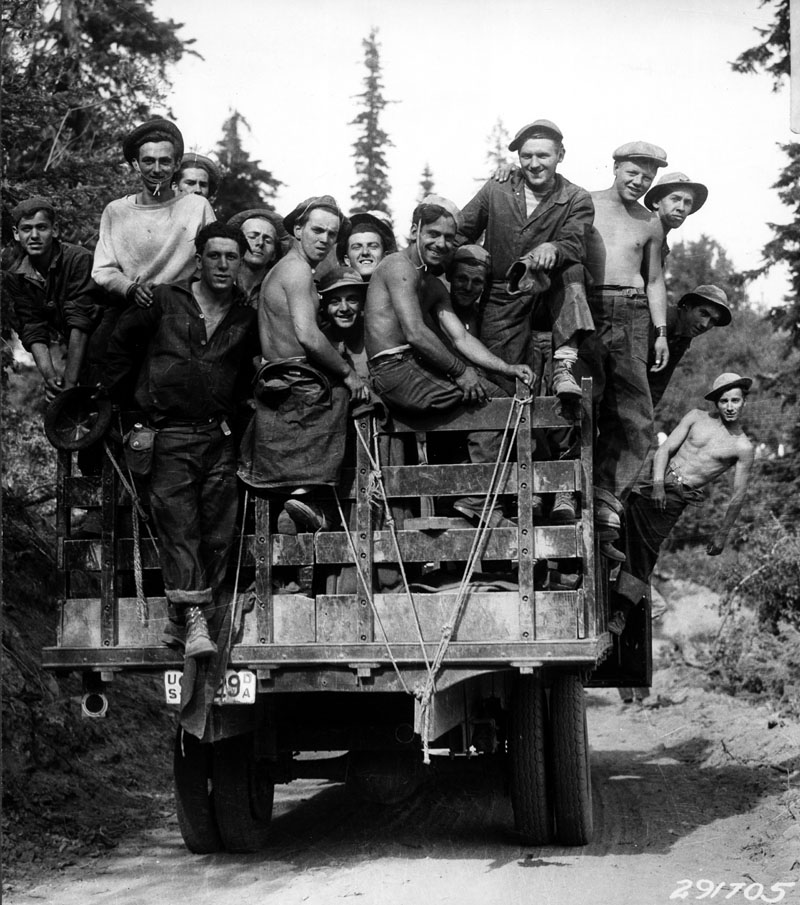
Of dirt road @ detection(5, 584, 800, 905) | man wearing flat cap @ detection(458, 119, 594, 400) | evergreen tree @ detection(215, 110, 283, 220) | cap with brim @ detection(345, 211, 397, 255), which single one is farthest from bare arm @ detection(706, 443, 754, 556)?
evergreen tree @ detection(215, 110, 283, 220)

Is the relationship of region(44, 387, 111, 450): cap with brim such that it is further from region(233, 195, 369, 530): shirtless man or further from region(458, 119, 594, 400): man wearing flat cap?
region(458, 119, 594, 400): man wearing flat cap

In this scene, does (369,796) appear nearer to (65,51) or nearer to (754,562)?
(754,562)

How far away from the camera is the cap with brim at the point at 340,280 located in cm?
631

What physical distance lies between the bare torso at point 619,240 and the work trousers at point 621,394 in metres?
0.11

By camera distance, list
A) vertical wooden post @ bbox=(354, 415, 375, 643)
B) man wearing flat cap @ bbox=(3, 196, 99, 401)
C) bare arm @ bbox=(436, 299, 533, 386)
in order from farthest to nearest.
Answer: man wearing flat cap @ bbox=(3, 196, 99, 401) < bare arm @ bbox=(436, 299, 533, 386) < vertical wooden post @ bbox=(354, 415, 375, 643)

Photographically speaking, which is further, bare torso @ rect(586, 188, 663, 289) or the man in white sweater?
bare torso @ rect(586, 188, 663, 289)

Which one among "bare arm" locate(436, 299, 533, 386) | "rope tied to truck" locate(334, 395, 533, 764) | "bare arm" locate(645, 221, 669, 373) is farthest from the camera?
"bare arm" locate(645, 221, 669, 373)

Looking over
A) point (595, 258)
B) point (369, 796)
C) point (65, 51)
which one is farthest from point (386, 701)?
point (65, 51)

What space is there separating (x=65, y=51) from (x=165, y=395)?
34.5 ft

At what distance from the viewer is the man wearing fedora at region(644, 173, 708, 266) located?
736cm

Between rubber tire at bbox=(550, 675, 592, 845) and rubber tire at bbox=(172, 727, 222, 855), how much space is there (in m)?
1.85

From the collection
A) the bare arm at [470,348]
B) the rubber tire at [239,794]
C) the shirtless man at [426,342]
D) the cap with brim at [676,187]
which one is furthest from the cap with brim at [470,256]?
the rubber tire at [239,794]

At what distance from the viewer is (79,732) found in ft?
30.2

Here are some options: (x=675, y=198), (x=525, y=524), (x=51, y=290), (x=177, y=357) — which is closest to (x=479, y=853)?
(x=525, y=524)
